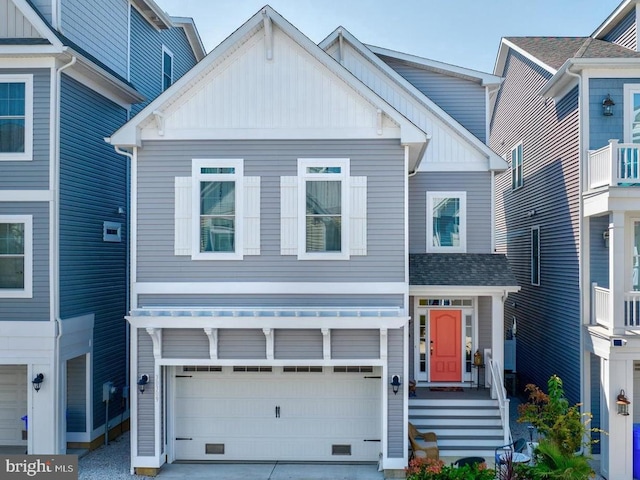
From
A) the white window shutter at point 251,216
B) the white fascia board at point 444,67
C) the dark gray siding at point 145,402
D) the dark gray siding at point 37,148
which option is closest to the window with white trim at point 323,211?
the white window shutter at point 251,216

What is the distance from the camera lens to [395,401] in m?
10.3

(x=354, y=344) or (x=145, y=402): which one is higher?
(x=354, y=344)

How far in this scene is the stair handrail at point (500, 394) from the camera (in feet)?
36.3

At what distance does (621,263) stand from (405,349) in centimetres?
441

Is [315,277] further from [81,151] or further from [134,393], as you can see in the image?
[81,151]

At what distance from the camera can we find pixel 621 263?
10367mm

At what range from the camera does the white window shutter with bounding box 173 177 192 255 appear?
10438mm

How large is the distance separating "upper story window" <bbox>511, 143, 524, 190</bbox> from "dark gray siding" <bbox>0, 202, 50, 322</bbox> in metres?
13.3

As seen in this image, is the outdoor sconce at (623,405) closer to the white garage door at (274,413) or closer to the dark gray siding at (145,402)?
the white garage door at (274,413)

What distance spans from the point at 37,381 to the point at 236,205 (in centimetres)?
504

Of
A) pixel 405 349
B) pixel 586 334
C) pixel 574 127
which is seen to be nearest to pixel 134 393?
pixel 405 349

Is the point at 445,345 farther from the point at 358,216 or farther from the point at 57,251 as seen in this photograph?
the point at 57,251

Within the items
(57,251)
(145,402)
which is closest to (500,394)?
(145,402)

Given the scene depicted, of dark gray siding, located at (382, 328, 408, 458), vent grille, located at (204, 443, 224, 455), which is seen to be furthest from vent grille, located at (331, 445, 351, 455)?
vent grille, located at (204, 443, 224, 455)
